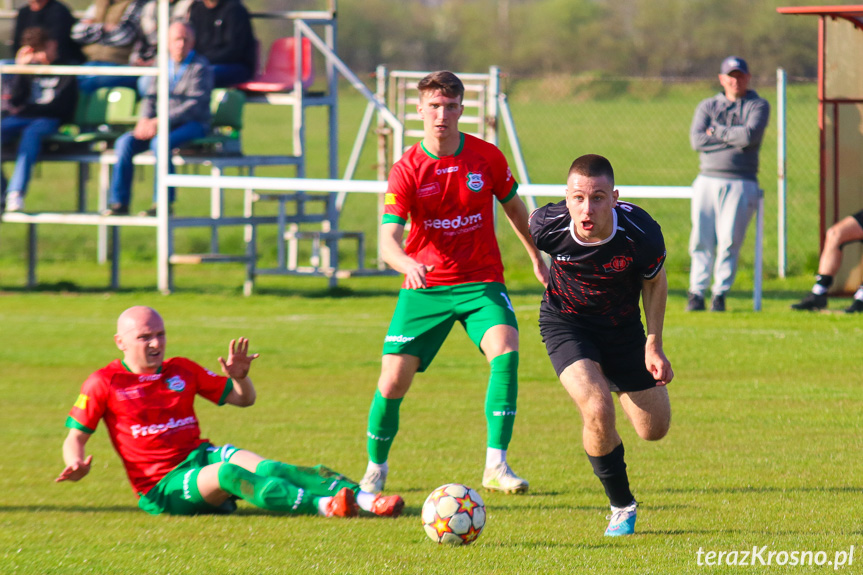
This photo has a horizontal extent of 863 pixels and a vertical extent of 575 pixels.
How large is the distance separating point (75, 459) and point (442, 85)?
8.46ft

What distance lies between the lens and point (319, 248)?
17.3 meters

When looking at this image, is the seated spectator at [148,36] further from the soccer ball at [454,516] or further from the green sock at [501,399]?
the soccer ball at [454,516]

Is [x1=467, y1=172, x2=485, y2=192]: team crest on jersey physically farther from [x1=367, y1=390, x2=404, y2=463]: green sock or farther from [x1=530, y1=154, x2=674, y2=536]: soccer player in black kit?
[x1=367, y1=390, x2=404, y2=463]: green sock

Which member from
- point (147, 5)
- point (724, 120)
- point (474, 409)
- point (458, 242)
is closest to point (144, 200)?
point (147, 5)

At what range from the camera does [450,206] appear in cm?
680

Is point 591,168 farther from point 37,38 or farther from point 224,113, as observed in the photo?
point 37,38

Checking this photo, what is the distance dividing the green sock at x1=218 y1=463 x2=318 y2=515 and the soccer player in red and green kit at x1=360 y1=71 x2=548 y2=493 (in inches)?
20.9

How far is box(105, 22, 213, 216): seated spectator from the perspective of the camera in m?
15.3

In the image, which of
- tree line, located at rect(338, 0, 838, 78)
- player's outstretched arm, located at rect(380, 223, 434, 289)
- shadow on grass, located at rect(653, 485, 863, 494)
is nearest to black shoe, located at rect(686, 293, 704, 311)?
shadow on grass, located at rect(653, 485, 863, 494)

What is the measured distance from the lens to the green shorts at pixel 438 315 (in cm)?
667

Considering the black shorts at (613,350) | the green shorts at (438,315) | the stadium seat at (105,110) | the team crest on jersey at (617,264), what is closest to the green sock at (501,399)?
the green shorts at (438,315)

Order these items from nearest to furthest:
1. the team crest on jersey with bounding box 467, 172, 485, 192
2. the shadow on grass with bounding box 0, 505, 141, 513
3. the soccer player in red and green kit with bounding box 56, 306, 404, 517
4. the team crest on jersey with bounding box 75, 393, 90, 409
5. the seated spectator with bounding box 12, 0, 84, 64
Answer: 1. the soccer player in red and green kit with bounding box 56, 306, 404, 517
2. the team crest on jersey with bounding box 75, 393, 90, 409
3. the shadow on grass with bounding box 0, 505, 141, 513
4. the team crest on jersey with bounding box 467, 172, 485, 192
5. the seated spectator with bounding box 12, 0, 84, 64

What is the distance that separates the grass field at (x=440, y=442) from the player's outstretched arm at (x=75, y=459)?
0.97 feet

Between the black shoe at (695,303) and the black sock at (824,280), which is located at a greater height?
the black sock at (824,280)
